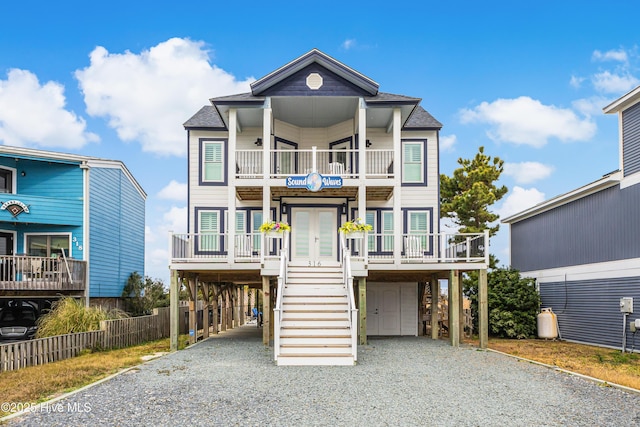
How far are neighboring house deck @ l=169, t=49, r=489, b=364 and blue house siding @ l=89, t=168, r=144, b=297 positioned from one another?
5.34m

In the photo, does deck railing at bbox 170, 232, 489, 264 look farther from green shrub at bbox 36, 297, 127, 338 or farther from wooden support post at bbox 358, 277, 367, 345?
green shrub at bbox 36, 297, 127, 338

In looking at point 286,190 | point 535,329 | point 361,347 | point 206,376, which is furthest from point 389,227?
point 206,376

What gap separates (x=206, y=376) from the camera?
12344 mm

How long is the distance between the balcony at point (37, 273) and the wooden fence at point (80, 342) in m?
3.64

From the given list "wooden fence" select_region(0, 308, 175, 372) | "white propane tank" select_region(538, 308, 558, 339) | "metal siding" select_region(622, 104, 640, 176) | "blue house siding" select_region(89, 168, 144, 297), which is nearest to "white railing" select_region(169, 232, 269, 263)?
"wooden fence" select_region(0, 308, 175, 372)

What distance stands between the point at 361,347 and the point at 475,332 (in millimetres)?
10258

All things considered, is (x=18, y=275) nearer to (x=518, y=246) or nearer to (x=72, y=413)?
(x=72, y=413)

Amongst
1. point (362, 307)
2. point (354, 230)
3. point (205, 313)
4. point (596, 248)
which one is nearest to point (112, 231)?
point (205, 313)

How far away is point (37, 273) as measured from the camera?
22375mm

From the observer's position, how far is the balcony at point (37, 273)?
70.9 feet

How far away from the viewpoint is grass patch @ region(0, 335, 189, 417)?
10.7 m

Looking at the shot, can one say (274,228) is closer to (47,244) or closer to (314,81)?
(314,81)

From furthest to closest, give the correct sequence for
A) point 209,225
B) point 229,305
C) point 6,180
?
point 229,305, point 6,180, point 209,225

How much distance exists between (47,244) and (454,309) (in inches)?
673
